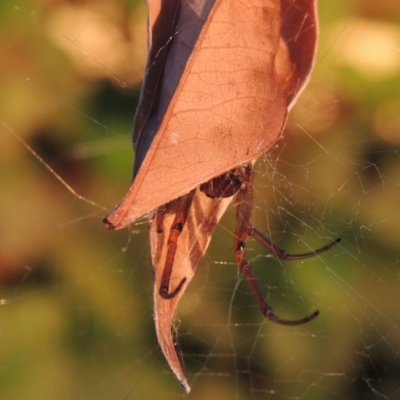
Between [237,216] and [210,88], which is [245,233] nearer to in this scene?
[237,216]

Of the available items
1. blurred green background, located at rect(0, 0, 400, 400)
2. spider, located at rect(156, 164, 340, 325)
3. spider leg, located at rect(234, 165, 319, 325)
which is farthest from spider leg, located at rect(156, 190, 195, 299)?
blurred green background, located at rect(0, 0, 400, 400)

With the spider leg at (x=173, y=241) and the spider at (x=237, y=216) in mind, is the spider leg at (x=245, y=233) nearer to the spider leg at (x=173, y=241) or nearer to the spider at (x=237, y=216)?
the spider at (x=237, y=216)

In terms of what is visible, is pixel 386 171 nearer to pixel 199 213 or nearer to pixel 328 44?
pixel 328 44

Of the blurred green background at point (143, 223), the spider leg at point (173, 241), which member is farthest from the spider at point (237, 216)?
the blurred green background at point (143, 223)

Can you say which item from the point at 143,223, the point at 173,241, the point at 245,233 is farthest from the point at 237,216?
the point at 143,223

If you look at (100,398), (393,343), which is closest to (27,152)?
(100,398)
